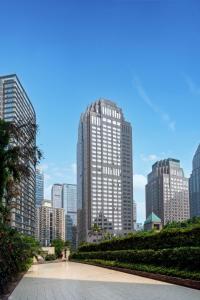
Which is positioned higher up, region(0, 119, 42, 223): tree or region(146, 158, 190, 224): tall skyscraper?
region(146, 158, 190, 224): tall skyscraper

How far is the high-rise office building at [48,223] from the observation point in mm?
151250

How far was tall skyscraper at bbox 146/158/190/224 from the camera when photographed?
439ft

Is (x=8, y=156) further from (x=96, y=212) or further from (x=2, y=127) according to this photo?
(x=96, y=212)

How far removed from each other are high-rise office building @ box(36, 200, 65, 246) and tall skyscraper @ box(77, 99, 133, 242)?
56.4 feet

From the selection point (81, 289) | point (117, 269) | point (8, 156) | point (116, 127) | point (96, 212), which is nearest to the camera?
point (81, 289)

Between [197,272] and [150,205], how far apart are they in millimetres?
128014

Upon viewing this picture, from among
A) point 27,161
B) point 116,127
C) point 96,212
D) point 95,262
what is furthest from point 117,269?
point 116,127

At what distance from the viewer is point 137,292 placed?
14984 millimetres

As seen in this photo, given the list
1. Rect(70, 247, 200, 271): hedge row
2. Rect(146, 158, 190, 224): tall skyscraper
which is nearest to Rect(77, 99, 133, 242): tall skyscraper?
Rect(146, 158, 190, 224): tall skyscraper

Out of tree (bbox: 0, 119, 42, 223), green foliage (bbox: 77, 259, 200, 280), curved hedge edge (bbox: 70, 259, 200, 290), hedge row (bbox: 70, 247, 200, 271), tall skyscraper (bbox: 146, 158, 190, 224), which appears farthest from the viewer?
tall skyscraper (bbox: 146, 158, 190, 224)

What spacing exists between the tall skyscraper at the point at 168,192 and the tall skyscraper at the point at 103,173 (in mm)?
8704

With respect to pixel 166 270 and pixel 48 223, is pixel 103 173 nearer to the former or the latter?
pixel 48 223

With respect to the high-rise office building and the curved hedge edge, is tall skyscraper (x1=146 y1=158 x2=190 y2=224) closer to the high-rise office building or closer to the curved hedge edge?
the high-rise office building

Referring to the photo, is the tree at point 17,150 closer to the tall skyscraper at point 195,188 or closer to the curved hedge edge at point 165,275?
the curved hedge edge at point 165,275
